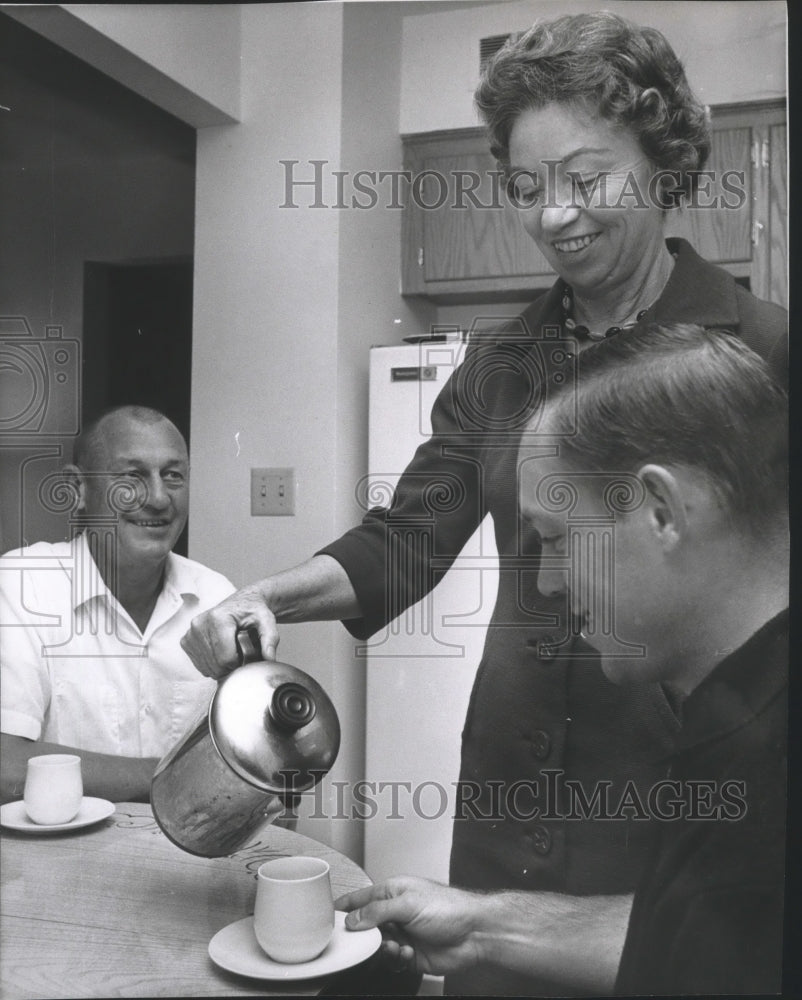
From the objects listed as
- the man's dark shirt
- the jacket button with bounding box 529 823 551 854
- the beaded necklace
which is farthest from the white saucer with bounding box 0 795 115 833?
the beaded necklace

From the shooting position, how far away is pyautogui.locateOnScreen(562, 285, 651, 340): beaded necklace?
1.13m

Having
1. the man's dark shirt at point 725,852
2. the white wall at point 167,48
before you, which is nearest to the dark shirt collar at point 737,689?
the man's dark shirt at point 725,852

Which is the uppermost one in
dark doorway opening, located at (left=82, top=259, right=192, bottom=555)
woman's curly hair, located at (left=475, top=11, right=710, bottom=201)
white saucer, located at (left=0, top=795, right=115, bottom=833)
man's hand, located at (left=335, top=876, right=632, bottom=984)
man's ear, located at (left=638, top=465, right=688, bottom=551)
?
woman's curly hair, located at (left=475, top=11, right=710, bottom=201)

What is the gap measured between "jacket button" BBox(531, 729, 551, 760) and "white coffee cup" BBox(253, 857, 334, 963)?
11.7 inches

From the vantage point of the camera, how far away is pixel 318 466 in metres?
1.15

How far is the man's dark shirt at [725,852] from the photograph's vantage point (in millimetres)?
1130

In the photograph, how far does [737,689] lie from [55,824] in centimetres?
86

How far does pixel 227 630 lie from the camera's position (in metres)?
1.11

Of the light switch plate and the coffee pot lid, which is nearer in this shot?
the coffee pot lid

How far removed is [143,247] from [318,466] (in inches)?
14.0

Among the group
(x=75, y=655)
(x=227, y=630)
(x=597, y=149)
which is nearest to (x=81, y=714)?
(x=75, y=655)

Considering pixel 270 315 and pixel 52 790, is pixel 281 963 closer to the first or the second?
pixel 52 790

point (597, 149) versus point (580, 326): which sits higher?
point (597, 149)

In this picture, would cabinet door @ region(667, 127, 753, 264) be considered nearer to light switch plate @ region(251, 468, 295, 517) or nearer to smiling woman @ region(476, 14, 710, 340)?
smiling woman @ region(476, 14, 710, 340)
